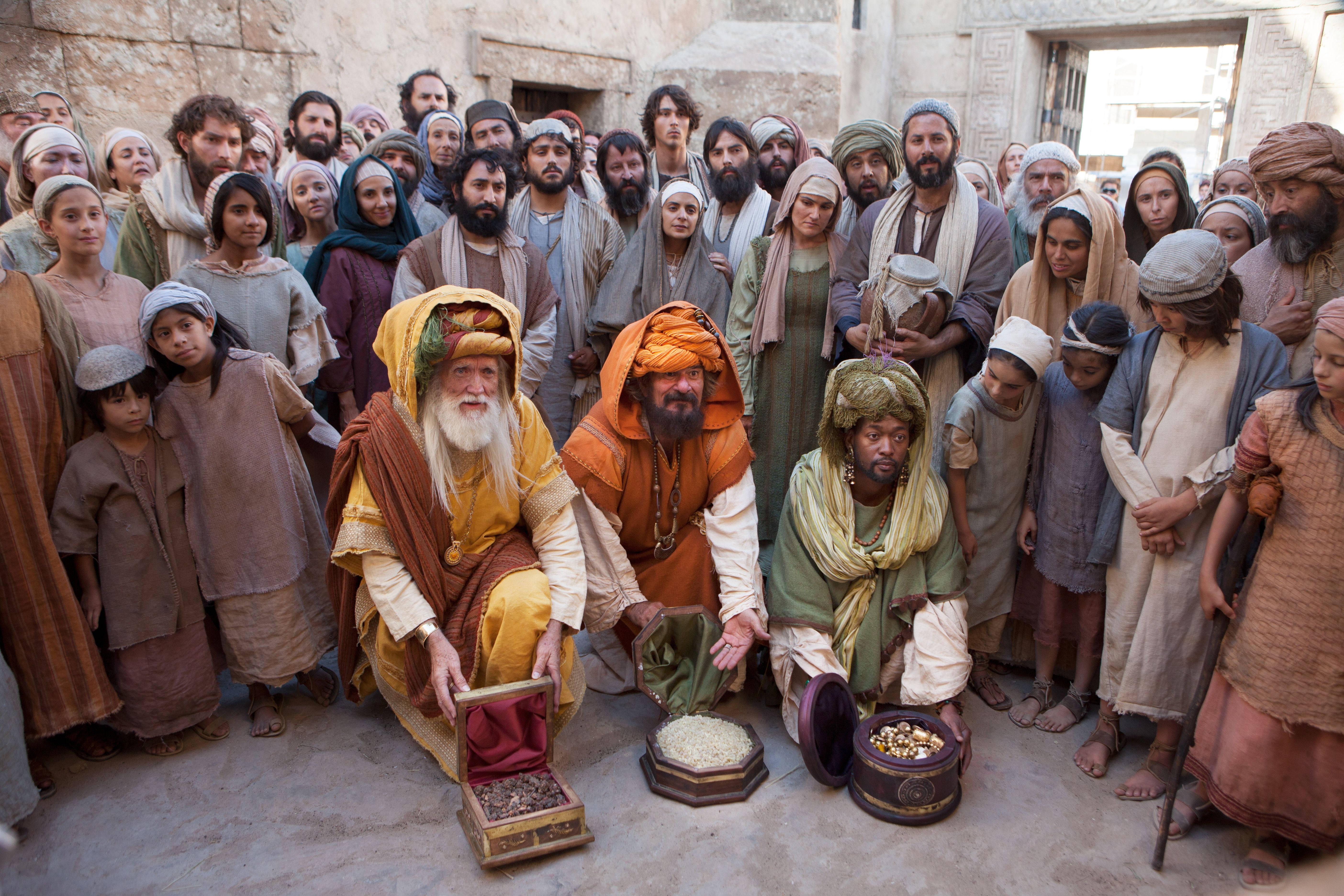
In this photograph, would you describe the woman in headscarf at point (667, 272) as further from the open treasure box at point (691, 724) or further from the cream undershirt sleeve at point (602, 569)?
the open treasure box at point (691, 724)

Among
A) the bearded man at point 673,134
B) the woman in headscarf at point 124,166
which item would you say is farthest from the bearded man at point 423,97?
the woman in headscarf at point 124,166

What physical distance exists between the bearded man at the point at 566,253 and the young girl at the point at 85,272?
6.69 feet

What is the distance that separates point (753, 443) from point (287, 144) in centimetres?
394

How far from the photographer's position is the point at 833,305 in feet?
13.9

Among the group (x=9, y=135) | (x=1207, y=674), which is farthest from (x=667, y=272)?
(x=9, y=135)

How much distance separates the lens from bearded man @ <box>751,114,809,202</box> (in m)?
5.38

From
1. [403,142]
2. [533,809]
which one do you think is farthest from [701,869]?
[403,142]

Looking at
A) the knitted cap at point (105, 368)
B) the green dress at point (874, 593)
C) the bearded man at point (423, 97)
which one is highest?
the bearded man at point (423, 97)

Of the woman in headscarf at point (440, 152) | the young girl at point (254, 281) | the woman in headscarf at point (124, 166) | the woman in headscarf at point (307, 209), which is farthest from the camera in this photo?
the woman in headscarf at point (440, 152)

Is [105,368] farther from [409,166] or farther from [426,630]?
[409,166]

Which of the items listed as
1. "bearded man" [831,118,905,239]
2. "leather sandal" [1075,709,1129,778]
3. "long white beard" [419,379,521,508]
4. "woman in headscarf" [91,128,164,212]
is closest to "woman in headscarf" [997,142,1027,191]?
"bearded man" [831,118,905,239]

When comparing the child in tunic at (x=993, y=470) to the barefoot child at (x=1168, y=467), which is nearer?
the barefoot child at (x=1168, y=467)

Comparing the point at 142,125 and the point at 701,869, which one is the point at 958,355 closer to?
the point at 701,869

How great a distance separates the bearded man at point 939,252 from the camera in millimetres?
4004
